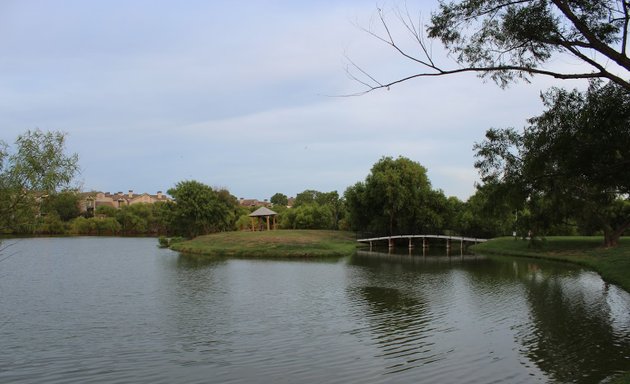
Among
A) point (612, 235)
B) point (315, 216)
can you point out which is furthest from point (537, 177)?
point (315, 216)

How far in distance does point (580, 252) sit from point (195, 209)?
43.9m

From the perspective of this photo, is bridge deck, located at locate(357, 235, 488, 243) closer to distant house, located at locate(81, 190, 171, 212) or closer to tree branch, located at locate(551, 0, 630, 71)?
tree branch, located at locate(551, 0, 630, 71)

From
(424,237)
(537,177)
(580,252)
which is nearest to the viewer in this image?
(537,177)

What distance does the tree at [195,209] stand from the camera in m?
63.4

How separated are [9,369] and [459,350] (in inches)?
401

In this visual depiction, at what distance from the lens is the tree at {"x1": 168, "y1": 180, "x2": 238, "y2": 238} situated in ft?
208

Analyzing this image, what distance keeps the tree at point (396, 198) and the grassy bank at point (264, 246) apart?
21.7 ft

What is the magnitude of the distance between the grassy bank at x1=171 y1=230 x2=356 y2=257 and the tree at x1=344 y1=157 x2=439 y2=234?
663 centimetres

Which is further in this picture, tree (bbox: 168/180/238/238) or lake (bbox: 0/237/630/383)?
tree (bbox: 168/180/238/238)

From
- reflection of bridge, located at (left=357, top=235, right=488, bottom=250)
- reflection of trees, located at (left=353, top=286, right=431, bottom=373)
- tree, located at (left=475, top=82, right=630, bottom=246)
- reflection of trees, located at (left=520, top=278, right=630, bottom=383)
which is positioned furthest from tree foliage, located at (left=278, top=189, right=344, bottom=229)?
tree, located at (left=475, top=82, right=630, bottom=246)

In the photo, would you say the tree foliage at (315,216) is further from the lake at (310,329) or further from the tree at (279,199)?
the tree at (279,199)

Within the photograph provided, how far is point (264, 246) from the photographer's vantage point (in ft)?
147

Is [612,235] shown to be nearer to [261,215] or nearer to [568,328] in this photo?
[568,328]

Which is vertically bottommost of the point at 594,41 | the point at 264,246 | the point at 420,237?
the point at 264,246
